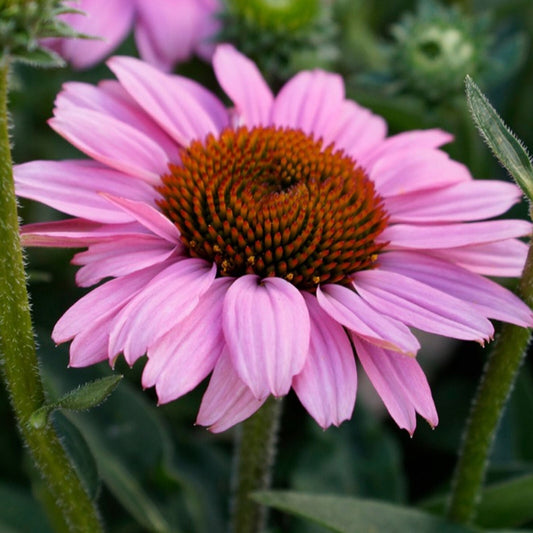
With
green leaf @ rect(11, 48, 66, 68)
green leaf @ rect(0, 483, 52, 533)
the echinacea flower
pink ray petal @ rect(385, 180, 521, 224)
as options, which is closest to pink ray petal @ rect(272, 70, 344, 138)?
the echinacea flower

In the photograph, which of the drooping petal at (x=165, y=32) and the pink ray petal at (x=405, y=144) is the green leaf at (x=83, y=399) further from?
the drooping petal at (x=165, y=32)

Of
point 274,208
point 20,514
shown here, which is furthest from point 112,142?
point 20,514

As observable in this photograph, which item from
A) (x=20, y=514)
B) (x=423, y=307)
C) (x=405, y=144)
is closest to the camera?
(x=423, y=307)

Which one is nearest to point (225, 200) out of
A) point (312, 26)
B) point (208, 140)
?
point (208, 140)

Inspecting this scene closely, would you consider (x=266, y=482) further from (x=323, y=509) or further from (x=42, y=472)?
(x=42, y=472)

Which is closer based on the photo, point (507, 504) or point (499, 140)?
point (499, 140)

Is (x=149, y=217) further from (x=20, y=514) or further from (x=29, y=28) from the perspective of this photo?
(x=20, y=514)
